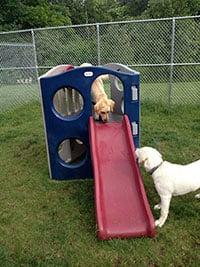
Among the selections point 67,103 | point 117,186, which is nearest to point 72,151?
point 67,103

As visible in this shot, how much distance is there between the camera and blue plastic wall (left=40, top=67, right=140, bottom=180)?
16.2 feet

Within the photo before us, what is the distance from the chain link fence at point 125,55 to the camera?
10.9 metres

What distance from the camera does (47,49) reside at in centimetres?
1204

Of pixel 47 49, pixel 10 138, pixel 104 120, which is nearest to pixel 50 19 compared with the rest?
pixel 47 49

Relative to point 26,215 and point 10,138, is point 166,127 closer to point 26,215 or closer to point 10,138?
point 10,138

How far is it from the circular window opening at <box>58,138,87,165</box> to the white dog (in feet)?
6.67

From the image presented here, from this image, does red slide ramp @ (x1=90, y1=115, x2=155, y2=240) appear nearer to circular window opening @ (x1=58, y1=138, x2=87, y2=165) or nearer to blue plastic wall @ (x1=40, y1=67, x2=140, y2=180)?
blue plastic wall @ (x1=40, y1=67, x2=140, y2=180)

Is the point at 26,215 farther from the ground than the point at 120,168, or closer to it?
closer to it

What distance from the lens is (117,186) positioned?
4.24 metres

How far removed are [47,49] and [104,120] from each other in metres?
7.51

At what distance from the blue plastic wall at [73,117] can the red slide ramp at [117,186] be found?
21 cm

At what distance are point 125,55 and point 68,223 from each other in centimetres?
808

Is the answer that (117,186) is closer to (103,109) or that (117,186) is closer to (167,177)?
(167,177)

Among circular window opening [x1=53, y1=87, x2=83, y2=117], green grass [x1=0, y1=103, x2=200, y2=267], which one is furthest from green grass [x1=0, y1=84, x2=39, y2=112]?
circular window opening [x1=53, y1=87, x2=83, y2=117]
